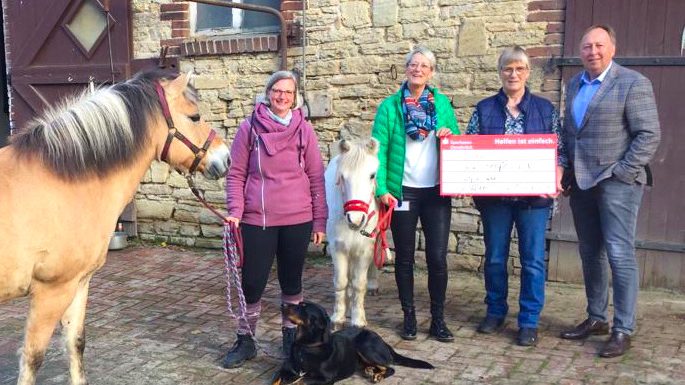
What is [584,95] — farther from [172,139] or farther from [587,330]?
[172,139]

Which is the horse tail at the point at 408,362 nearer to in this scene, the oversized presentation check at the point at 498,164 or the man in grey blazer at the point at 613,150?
the oversized presentation check at the point at 498,164

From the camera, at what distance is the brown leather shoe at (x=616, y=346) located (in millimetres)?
4039

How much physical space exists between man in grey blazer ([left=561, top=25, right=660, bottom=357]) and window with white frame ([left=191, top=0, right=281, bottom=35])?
385 centimetres

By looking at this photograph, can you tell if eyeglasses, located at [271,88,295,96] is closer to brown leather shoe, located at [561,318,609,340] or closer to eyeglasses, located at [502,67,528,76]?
eyeglasses, located at [502,67,528,76]

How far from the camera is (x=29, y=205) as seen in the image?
2.87m

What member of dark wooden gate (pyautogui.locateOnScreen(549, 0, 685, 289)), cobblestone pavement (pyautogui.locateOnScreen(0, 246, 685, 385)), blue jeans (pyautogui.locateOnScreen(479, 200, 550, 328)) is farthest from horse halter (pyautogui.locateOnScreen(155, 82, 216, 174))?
dark wooden gate (pyautogui.locateOnScreen(549, 0, 685, 289))

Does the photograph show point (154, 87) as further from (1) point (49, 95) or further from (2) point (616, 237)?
(1) point (49, 95)

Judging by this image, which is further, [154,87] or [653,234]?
[653,234]

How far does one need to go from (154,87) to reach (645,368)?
3.35 meters

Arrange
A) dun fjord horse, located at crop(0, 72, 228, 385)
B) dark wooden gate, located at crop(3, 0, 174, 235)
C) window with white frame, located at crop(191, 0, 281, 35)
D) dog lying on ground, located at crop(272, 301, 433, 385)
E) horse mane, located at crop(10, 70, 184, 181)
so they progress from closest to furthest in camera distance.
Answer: dun fjord horse, located at crop(0, 72, 228, 385) < horse mane, located at crop(10, 70, 184, 181) < dog lying on ground, located at crop(272, 301, 433, 385) < window with white frame, located at crop(191, 0, 281, 35) < dark wooden gate, located at crop(3, 0, 174, 235)

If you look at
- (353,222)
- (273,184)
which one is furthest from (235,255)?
(353,222)

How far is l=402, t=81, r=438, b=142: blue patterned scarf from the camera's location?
13.5ft

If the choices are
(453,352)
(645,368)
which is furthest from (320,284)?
(645,368)

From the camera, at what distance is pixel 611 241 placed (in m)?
4.07
